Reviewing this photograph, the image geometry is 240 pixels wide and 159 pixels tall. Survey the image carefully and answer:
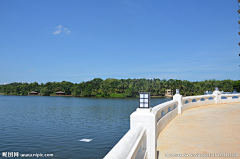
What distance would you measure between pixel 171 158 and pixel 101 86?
136328 mm

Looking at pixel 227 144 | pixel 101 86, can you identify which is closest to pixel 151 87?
pixel 101 86

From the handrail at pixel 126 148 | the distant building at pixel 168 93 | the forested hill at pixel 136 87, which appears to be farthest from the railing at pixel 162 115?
the distant building at pixel 168 93

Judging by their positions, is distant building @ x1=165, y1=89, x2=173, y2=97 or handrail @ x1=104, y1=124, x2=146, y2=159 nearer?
handrail @ x1=104, y1=124, x2=146, y2=159

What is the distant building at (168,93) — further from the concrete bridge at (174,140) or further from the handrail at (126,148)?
the handrail at (126,148)

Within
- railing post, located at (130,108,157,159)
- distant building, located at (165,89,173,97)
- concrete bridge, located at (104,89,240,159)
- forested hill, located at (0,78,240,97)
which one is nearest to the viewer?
concrete bridge, located at (104,89,240,159)

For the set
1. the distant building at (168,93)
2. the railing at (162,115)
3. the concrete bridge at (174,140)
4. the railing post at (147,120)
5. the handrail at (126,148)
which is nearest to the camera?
the handrail at (126,148)

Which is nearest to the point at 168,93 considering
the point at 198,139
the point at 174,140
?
the point at 198,139

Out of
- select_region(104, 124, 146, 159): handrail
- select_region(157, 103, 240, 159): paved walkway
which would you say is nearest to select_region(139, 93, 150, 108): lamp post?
select_region(104, 124, 146, 159): handrail

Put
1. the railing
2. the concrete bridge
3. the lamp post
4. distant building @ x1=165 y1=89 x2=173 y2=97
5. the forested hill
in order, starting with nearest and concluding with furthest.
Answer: the concrete bridge, the lamp post, the railing, the forested hill, distant building @ x1=165 y1=89 x2=173 y2=97

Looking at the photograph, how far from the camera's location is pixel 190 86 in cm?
12019

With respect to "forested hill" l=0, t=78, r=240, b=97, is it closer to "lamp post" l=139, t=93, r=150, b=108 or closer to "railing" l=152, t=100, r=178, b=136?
"railing" l=152, t=100, r=178, b=136

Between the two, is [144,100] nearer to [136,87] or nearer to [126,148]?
[126,148]

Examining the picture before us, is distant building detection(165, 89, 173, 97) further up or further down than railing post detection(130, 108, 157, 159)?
further down

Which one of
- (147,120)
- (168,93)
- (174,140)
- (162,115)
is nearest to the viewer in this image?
(147,120)
